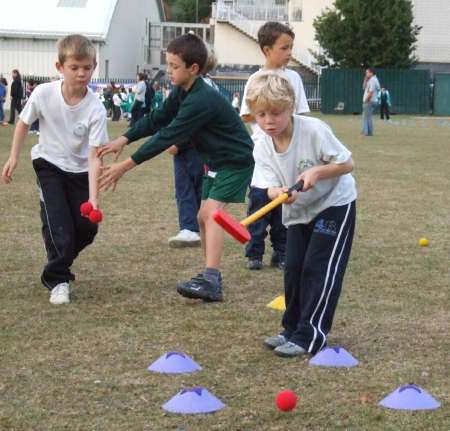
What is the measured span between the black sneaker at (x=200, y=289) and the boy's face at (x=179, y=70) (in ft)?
3.98

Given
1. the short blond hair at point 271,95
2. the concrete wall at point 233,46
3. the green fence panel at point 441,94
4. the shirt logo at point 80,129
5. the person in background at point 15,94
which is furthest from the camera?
→ the concrete wall at point 233,46

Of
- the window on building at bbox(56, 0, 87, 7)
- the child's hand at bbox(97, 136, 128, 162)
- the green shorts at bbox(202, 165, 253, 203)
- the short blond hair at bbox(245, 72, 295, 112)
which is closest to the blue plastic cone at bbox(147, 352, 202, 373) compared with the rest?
the short blond hair at bbox(245, 72, 295, 112)

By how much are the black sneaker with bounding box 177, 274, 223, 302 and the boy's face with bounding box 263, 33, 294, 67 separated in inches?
71.4

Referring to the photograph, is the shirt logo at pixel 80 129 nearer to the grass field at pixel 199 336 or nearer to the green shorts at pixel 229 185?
the green shorts at pixel 229 185

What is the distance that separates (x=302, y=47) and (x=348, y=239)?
5354 centimetres

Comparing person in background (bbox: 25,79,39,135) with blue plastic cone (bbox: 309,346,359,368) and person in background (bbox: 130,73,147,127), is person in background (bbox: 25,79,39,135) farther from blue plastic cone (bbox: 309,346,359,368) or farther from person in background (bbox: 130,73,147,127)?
blue plastic cone (bbox: 309,346,359,368)

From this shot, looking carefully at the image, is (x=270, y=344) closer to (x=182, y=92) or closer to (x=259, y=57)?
(x=182, y=92)

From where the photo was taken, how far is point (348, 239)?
17.0 ft

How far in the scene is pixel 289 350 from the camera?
5.00m

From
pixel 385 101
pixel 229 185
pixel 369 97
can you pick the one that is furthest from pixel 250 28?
pixel 229 185

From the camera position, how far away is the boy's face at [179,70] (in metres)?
6.06

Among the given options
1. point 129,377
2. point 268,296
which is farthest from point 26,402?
point 268,296

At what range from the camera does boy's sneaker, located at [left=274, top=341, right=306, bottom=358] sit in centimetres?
499

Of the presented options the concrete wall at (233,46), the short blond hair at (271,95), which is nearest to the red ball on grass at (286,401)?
the short blond hair at (271,95)
